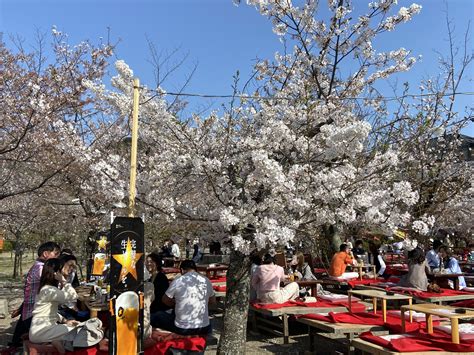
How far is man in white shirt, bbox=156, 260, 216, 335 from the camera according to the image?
17.2ft

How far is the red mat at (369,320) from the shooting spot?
5.69 m

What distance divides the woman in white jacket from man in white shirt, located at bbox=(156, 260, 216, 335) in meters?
1.18

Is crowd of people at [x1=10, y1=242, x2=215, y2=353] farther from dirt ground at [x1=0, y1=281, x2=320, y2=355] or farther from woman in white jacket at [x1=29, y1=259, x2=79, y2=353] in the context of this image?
dirt ground at [x1=0, y1=281, x2=320, y2=355]

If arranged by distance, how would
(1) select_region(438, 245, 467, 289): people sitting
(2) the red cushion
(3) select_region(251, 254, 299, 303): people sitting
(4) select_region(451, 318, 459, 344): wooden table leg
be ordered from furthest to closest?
(1) select_region(438, 245, 467, 289): people sitting, (3) select_region(251, 254, 299, 303): people sitting, (2) the red cushion, (4) select_region(451, 318, 459, 344): wooden table leg

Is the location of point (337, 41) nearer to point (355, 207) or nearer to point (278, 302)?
point (355, 207)

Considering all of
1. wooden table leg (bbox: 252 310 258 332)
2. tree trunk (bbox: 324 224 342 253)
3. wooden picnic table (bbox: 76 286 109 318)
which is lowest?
wooden table leg (bbox: 252 310 258 332)

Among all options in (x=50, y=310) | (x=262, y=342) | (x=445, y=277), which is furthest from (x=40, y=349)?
(x=445, y=277)

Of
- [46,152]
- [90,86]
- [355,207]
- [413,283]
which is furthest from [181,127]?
[413,283]

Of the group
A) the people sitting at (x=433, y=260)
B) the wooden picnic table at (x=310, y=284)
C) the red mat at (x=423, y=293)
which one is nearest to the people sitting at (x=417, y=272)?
the red mat at (x=423, y=293)

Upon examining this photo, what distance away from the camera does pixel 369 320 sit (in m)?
6.10

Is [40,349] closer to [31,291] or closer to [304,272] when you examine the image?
[31,291]

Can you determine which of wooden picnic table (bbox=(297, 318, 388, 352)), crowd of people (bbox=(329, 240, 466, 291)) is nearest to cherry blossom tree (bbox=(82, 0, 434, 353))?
wooden picnic table (bbox=(297, 318, 388, 352))

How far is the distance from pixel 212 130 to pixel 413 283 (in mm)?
5415

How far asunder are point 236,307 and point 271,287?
2261 millimetres
